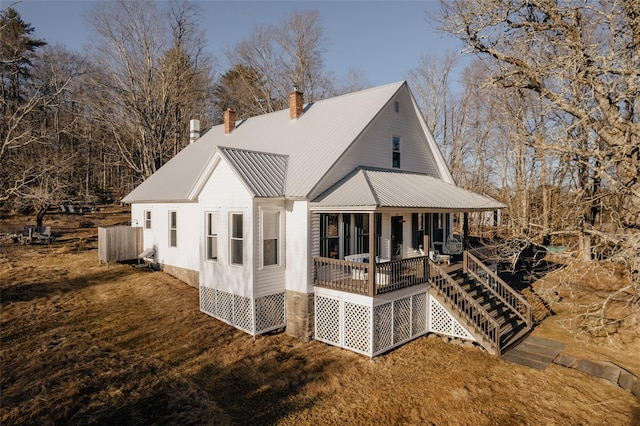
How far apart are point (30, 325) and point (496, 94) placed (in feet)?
92.9

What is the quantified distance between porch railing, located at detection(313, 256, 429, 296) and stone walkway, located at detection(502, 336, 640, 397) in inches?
139

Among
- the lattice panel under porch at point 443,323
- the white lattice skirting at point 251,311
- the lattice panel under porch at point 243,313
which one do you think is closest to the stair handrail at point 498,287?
the lattice panel under porch at point 443,323

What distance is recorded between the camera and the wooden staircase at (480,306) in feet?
A: 37.2

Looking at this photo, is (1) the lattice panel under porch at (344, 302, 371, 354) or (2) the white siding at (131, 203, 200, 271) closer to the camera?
(1) the lattice panel under porch at (344, 302, 371, 354)

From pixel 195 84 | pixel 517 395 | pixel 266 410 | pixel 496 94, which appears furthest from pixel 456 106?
pixel 266 410

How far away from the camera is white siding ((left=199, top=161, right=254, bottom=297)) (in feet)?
39.0

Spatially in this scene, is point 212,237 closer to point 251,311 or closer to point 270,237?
point 270,237

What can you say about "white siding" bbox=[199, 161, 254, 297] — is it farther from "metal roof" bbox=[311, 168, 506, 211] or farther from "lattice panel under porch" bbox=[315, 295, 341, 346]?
"metal roof" bbox=[311, 168, 506, 211]

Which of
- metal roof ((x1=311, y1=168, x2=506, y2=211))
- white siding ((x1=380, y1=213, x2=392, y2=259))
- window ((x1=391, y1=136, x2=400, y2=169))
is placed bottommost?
white siding ((x1=380, y1=213, x2=392, y2=259))

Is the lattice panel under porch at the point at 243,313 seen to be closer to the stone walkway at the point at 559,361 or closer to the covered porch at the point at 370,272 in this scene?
the covered porch at the point at 370,272

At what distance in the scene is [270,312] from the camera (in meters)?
12.2

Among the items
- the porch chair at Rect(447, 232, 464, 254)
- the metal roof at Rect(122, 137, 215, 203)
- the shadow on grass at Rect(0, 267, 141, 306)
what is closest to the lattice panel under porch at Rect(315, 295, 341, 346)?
the porch chair at Rect(447, 232, 464, 254)

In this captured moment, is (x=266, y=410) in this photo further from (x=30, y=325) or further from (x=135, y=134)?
(x=135, y=134)

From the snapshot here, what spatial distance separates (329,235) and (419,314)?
406 centimetres
